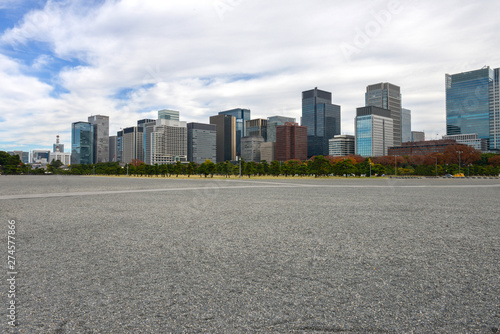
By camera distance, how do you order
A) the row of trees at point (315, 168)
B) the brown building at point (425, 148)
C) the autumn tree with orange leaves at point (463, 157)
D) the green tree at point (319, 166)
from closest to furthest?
the green tree at point (319, 166), the row of trees at point (315, 168), the autumn tree with orange leaves at point (463, 157), the brown building at point (425, 148)

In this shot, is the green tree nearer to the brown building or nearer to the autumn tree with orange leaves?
the autumn tree with orange leaves

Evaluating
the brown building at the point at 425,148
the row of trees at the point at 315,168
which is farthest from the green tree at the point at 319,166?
the brown building at the point at 425,148

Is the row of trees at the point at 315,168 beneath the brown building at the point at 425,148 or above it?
beneath

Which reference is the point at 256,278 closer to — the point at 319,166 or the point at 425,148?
the point at 319,166

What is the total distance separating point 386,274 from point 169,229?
6073 mm

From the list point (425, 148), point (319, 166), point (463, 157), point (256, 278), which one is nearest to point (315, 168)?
point (319, 166)

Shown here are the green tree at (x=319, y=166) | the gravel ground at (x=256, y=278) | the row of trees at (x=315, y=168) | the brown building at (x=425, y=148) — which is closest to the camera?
the gravel ground at (x=256, y=278)

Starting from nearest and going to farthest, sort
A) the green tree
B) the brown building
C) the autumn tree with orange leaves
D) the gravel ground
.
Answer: the gravel ground, the green tree, the autumn tree with orange leaves, the brown building

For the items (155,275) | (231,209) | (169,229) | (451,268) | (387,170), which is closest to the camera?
(155,275)

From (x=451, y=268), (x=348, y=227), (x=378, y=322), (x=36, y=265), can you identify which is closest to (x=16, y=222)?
(x=36, y=265)

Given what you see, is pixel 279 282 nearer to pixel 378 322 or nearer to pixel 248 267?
pixel 248 267

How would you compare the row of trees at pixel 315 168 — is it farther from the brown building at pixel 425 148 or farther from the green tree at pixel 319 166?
the brown building at pixel 425 148

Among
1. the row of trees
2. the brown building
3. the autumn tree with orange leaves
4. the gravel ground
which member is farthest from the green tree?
the brown building

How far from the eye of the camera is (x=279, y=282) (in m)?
5.09
